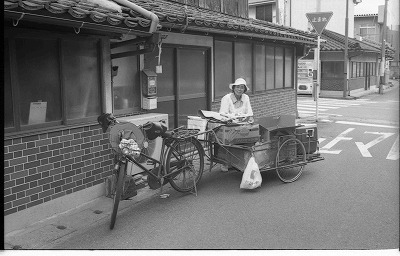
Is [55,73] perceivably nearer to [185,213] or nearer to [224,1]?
[185,213]

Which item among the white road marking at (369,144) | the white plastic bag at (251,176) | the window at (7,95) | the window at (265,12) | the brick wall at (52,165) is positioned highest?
the window at (265,12)

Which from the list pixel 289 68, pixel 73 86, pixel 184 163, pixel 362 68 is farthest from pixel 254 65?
pixel 362 68

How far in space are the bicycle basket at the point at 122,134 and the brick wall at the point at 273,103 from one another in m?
5.00

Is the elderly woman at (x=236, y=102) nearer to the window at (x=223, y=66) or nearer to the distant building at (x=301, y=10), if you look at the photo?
the window at (x=223, y=66)

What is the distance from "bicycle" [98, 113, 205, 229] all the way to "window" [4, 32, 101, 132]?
0.70 m

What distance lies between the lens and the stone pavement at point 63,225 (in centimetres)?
493

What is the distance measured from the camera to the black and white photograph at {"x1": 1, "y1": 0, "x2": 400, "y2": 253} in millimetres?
4977

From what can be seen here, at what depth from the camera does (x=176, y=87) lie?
8992mm

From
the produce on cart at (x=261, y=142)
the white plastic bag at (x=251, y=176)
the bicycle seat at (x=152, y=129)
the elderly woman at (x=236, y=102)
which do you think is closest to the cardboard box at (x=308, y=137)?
the produce on cart at (x=261, y=142)

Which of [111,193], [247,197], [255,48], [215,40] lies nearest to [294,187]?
[247,197]

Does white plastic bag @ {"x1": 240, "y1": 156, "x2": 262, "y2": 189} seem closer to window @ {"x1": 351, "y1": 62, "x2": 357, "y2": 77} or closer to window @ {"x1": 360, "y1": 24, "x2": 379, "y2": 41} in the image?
window @ {"x1": 351, "y1": 62, "x2": 357, "y2": 77}

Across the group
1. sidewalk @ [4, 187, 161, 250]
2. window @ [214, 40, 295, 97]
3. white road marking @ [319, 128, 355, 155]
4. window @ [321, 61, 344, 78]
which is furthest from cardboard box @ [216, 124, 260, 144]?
window @ [321, 61, 344, 78]

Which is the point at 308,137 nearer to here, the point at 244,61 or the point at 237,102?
the point at 237,102
